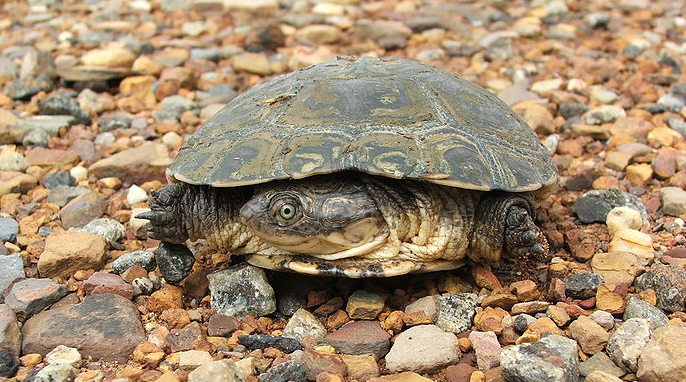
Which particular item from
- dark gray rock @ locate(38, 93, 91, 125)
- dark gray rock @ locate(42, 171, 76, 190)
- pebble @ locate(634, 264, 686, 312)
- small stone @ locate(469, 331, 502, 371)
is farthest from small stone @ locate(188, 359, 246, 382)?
dark gray rock @ locate(38, 93, 91, 125)

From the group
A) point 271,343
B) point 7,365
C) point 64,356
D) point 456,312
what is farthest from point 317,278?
point 7,365

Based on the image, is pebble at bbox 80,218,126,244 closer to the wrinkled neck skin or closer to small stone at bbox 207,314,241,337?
the wrinkled neck skin

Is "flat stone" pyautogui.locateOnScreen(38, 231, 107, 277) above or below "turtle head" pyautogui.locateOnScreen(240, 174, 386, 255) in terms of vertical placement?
below

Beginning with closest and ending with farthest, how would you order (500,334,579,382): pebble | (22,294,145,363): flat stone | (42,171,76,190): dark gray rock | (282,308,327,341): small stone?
(500,334,579,382): pebble → (22,294,145,363): flat stone → (282,308,327,341): small stone → (42,171,76,190): dark gray rock

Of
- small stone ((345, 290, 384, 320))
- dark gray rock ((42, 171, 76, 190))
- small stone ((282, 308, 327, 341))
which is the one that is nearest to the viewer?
small stone ((282, 308, 327, 341))

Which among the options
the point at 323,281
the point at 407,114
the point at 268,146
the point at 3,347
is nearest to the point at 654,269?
the point at 407,114

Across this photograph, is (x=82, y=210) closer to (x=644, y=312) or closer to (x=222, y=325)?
(x=222, y=325)

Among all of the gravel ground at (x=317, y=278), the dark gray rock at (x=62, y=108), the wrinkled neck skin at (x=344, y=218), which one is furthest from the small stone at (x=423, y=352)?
the dark gray rock at (x=62, y=108)

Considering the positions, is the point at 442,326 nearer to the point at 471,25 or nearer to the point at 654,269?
the point at 654,269
